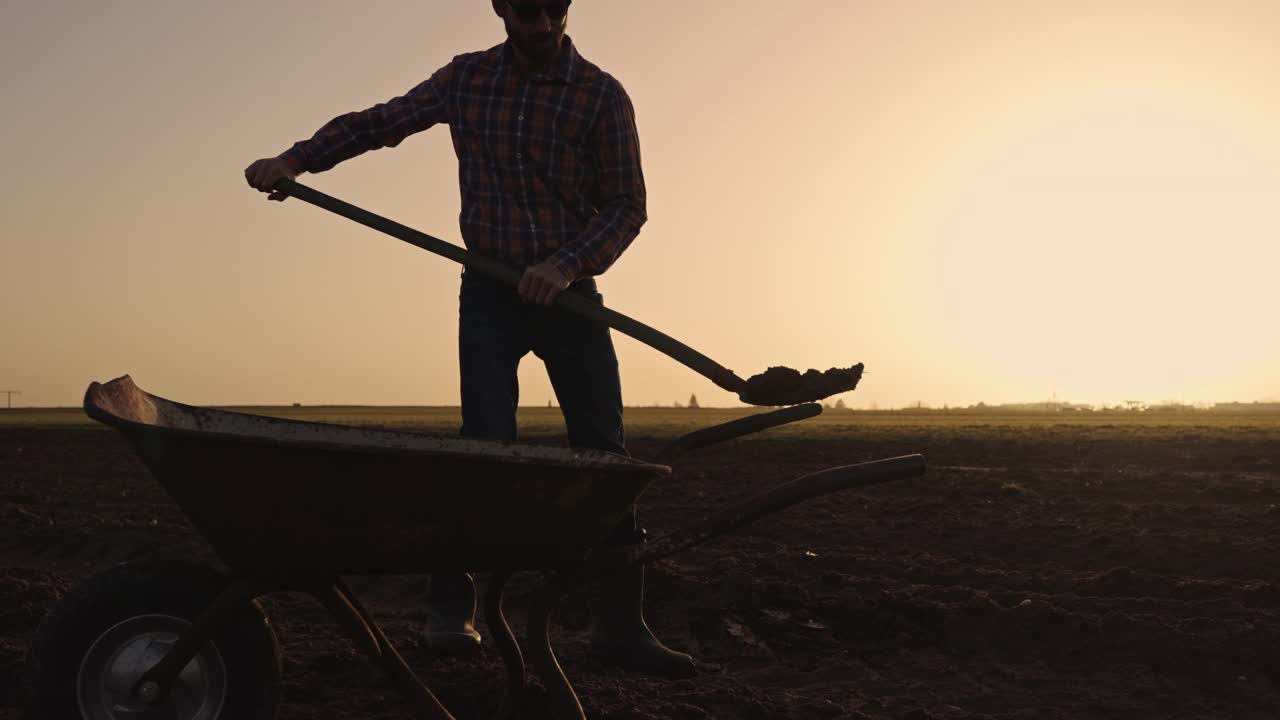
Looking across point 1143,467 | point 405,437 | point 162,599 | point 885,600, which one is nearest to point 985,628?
point 885,600

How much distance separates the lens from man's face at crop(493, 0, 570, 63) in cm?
308

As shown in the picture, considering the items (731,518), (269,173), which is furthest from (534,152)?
(731,518)

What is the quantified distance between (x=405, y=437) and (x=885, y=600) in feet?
7.68

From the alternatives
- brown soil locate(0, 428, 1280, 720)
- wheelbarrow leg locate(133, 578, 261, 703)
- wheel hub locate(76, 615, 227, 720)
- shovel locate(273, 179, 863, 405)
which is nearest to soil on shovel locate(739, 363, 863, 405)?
shovel locate(273, 179, 863, 405)

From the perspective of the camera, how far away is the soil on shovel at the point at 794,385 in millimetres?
2867

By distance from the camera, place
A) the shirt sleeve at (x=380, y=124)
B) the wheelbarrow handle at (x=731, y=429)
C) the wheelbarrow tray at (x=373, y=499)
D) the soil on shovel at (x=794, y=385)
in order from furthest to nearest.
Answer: the shirt sleeve at (x=380, y=124) < the wheelbarrow handle at (x=731, y=429) < the soil on shovel at (x=794, y=385) < the wheelbarrow tray at (x=373, y=499)

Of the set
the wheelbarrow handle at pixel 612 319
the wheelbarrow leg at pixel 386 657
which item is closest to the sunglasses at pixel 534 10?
the wheelbarrow handle at pixel 612 319

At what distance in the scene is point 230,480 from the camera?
2.23m

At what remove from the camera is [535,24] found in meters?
3.09

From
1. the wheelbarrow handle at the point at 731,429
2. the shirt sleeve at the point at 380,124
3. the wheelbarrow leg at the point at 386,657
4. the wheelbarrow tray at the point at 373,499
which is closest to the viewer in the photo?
the wheelbarrow tray at the point at 373,499

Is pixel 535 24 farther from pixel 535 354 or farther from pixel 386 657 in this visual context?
pixel 386 657

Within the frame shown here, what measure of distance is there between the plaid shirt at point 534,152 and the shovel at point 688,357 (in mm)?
219

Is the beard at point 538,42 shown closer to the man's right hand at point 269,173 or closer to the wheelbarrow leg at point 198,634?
the man's right hand at point 269,173

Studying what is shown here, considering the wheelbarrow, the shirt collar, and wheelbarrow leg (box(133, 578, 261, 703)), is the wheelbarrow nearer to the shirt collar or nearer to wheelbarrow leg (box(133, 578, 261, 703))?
wheelbarrow leg (box(133, 578, 261, 703))
